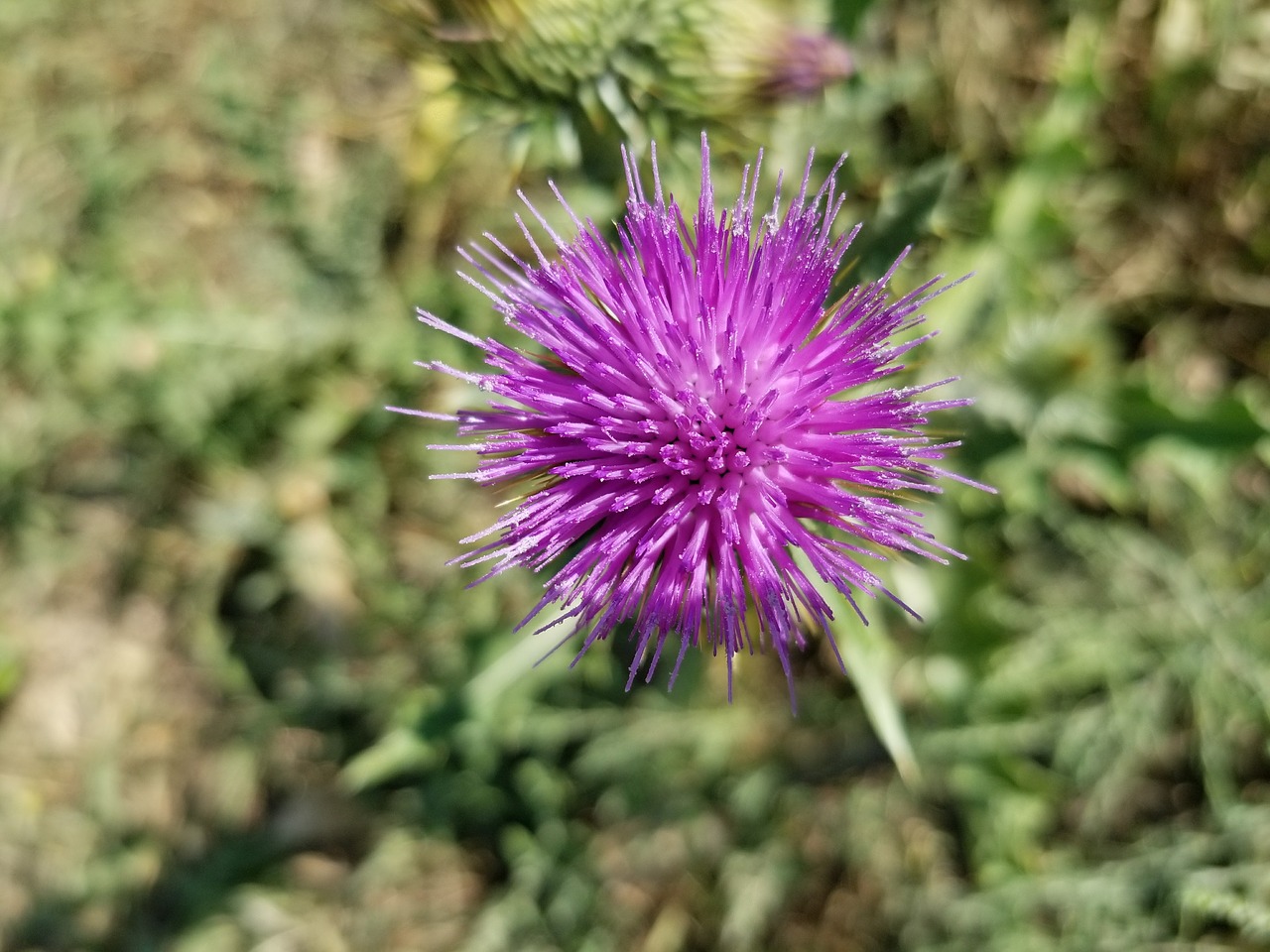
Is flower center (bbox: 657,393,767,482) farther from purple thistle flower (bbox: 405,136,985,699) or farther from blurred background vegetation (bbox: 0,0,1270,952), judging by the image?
blurred background vegetation (bbox: 0,0,1270,952)

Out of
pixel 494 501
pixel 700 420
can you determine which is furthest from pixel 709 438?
pixel 494 501

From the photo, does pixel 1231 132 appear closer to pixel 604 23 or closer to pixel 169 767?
pixel 604 23

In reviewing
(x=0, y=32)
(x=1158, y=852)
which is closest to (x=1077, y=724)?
(x=1158, y=852)

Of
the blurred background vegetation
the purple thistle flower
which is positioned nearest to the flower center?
the purple thistle flower

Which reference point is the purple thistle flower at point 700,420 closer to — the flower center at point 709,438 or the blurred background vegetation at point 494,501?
the flower center at point 709,438

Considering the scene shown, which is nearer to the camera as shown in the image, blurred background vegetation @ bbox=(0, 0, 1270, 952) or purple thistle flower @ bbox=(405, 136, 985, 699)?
purple thistle flower @ bbox=(405, 136, 985, 699)
